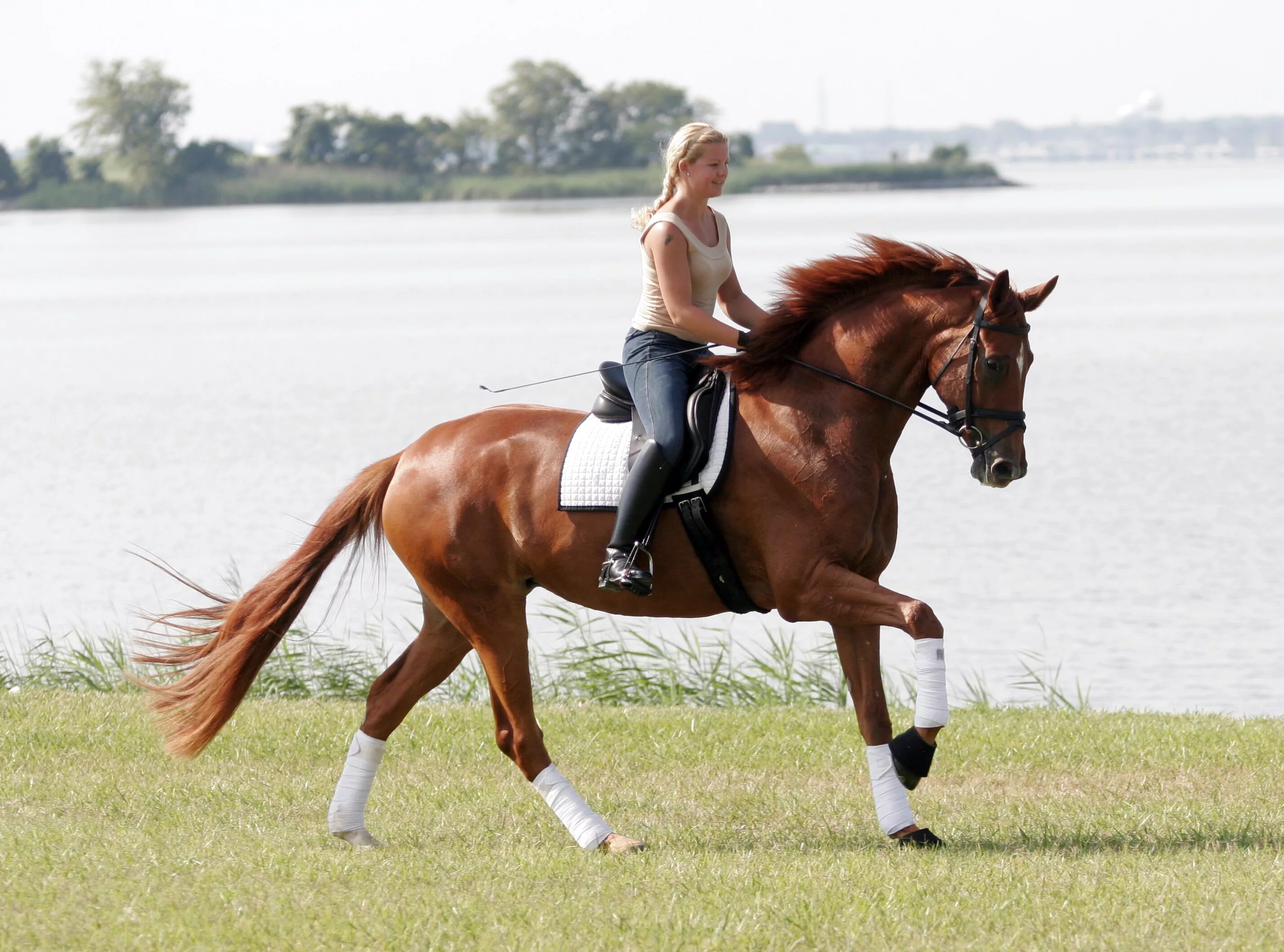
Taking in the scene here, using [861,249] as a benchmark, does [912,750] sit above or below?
below

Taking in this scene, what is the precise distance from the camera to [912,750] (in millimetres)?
6523

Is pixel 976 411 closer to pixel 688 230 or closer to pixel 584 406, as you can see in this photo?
pixel 688 230

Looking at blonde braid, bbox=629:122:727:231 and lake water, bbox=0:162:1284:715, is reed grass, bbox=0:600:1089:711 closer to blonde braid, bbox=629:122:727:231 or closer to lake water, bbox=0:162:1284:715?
lake water, bbox=0:162:1284:715

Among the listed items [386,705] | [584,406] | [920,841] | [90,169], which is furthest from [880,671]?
[90,169]

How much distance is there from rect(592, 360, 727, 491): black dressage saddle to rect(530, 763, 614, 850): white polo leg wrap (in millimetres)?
1284

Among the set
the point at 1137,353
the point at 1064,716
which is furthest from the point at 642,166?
the point at 1064,716

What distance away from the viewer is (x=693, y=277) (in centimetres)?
684

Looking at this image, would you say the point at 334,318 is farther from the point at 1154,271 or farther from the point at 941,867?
the point at 941,867

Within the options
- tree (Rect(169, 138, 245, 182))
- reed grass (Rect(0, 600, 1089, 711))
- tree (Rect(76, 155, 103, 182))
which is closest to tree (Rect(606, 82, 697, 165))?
tree (Rect(169, 138, 245, 182))

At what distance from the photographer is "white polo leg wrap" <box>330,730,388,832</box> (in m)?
6.95

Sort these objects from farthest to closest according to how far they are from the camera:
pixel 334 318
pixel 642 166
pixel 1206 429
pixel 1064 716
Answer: pixel 642 166 → pixel 334 318 → pixel 1206 429 → pixel 1064 716

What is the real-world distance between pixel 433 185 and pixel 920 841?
138m

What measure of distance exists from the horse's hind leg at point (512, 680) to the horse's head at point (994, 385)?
1.95 m

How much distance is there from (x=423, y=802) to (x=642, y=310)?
2451 mm
